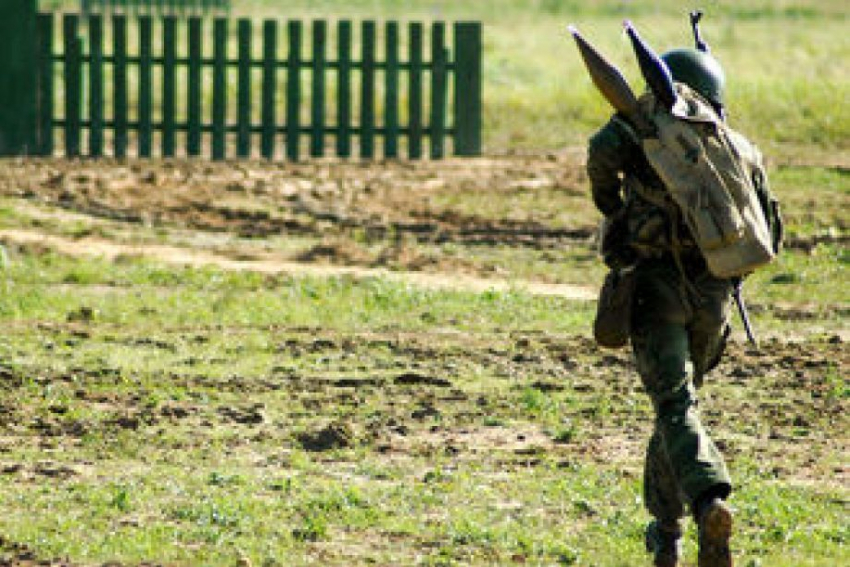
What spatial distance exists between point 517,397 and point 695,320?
3.56 meters

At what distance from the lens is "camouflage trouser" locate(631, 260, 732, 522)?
714 centimetres

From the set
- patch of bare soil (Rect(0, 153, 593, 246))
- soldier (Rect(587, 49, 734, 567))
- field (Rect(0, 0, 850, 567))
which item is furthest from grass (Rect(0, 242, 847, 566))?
patch of bare soil (Rect(0, 153, 593, 246))

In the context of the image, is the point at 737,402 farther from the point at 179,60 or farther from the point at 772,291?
the point at 179,60

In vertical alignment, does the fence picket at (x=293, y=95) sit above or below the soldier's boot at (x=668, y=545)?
below

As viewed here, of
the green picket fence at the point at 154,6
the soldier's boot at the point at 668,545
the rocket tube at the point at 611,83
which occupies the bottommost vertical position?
the green picket fence at the point at 154,6

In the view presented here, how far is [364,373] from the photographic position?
460 inches

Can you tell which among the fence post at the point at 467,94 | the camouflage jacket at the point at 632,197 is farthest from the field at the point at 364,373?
the camouflage jacket at the point at 632,197

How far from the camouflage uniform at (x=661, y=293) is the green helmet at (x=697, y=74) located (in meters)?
0.33

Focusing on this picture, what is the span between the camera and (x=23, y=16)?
842 inches

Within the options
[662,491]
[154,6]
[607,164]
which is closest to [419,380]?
[662,491]

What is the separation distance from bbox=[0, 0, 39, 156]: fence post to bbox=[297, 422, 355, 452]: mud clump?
40.3 ft

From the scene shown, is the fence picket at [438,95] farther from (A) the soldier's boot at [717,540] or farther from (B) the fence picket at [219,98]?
(A) the soldier's boot at [717,540]

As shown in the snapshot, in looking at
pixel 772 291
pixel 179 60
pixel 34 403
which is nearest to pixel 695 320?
pixel 34 403

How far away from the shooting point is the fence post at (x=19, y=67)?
21422 mm
